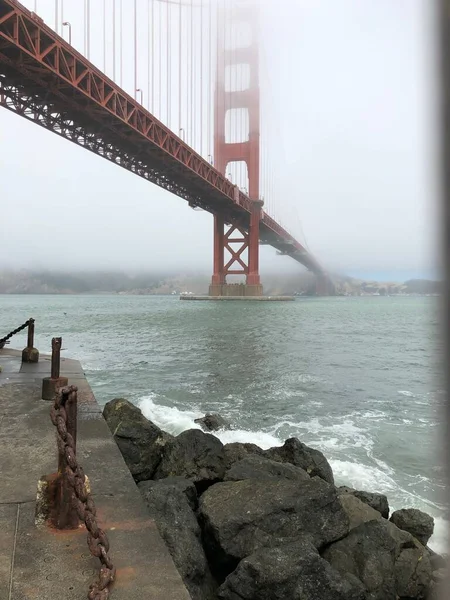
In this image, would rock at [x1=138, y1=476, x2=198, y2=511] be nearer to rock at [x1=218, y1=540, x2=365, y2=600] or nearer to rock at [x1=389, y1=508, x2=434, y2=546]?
rock at [x1=218, y1=540, x2=365, y2=600]

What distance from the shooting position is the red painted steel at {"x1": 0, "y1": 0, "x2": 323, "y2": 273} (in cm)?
1953

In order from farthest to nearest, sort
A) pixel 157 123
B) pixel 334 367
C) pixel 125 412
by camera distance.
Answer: pixel 157 123 → pixel 334 367 → pixel 125 412

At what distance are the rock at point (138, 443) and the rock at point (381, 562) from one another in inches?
69.5

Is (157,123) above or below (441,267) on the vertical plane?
above


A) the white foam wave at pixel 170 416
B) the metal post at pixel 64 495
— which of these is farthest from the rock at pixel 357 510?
the white foam wave at pixel 170 416

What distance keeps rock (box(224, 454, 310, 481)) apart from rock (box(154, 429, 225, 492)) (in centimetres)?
29

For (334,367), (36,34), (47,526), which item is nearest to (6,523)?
(47,526)

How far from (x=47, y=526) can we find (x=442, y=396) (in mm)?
1854

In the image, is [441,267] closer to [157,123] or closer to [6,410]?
[6,410]

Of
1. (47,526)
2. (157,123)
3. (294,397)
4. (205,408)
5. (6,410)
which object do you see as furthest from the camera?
(157,123)

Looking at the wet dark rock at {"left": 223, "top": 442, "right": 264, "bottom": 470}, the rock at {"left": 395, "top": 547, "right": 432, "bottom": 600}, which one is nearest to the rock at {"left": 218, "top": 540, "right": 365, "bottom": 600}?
the rock at {"left": 395, "top": 547, "right": 432, "bottom": 600}

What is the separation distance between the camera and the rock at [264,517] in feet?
9.06

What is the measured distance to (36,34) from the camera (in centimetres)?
1975

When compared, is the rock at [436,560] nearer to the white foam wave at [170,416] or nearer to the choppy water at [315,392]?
the choppy water at [315,392]
